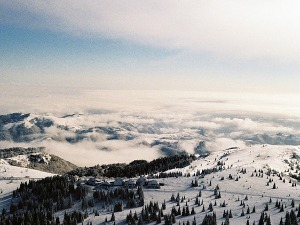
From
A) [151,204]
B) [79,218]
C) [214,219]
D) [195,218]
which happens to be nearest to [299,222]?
[214,219]

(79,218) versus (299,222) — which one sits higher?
(299,222)

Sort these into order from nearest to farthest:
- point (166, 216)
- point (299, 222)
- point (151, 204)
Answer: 1. point (299, 222)
2. point (166, 216)
3. point (151, 204)

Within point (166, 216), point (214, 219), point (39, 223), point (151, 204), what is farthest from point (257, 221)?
point (39, 223)

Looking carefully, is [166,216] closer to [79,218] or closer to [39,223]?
[79,218]

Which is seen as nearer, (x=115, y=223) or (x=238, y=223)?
(x=238, y=223)

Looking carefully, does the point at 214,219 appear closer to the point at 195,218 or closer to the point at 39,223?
the point at 195,218

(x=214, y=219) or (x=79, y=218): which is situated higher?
(x=214, y=219)

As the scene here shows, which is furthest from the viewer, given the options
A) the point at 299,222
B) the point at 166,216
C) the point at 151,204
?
the point at 151,204

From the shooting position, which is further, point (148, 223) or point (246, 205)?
point (246, 205)
